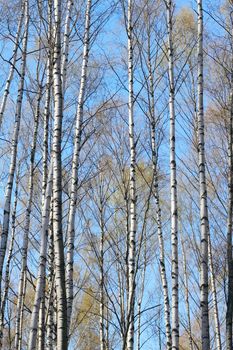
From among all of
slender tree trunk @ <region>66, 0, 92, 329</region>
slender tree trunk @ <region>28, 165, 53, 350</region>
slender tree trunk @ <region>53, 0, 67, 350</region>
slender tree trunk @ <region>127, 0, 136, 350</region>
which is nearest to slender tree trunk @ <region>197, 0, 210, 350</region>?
slender tree trunk @ <region>127, 0, 136, 350</region>

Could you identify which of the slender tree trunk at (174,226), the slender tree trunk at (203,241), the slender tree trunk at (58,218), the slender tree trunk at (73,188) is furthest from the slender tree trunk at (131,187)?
the slender tree trunk at (58,218)

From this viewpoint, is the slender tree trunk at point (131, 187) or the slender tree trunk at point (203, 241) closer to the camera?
the slender tree trunk at point (203, 241)

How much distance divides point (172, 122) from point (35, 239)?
3705 millimetres

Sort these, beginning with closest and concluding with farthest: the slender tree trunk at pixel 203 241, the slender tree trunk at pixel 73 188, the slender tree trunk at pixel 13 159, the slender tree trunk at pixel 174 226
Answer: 1. the slender tree trunk at pixel 203 241
2. the slender tree trunk at pixel 73 188
3. the slender tree trunk at pixel 174 226
4. the slender tree trunk at pixel 13 159

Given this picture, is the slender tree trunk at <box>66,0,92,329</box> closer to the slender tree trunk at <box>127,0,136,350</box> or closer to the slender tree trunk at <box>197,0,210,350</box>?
the slender tree trunk at <box>127,0,136,350</box>

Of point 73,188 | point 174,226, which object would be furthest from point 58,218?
point 174,226

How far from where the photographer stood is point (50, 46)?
19.8ft

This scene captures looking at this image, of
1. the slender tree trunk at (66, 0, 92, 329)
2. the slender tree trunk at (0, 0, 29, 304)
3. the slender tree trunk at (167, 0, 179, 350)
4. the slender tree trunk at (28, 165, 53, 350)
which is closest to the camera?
the slender tree trunk at (28, 165, 53, 350)

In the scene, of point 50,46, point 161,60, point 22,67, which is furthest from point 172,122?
point 161,60

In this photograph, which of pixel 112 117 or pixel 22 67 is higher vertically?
pixel 112 117

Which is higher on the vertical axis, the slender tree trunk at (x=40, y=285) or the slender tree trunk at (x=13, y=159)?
the slender tree trunk at (x=13, y=159)

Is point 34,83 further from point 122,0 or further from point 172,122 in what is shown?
point 172,122

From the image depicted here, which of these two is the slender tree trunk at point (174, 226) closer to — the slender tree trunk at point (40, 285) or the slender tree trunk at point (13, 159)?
the slender tree trunk at point (40, 285)

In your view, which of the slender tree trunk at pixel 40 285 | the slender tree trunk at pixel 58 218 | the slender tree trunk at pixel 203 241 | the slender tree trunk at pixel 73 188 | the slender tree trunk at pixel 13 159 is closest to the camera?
the slender tree trunk at pixel 58 218
